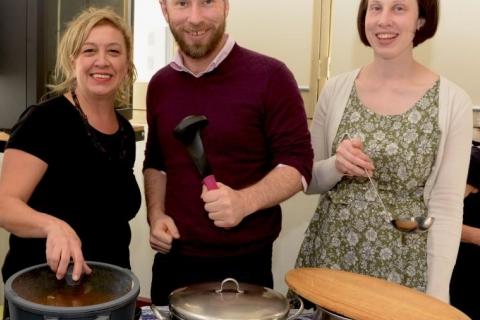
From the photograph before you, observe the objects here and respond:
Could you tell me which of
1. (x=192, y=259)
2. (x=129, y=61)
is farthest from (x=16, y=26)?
(x=192, y=259)

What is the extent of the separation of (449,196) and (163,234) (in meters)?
0.68

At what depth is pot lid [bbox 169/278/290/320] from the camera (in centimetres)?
82

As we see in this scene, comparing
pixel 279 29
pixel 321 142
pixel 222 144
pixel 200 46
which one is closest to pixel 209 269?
pixel 222 144

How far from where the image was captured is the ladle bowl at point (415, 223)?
129 centimetres

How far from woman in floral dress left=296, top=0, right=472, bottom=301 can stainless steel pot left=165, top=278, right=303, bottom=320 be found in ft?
1.62

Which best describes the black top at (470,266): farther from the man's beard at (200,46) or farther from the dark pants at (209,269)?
the man's beard at (200,46)

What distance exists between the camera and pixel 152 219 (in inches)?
54.9

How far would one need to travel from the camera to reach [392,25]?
4.31 feet

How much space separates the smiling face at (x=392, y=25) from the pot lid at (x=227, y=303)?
718 mm

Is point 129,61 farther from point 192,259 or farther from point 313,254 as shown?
point 313,254

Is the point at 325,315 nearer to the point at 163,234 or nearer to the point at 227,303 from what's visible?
the point at 227,303

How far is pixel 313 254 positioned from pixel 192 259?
341 mm

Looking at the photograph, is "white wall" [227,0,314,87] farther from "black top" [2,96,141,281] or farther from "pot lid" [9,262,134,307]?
"pot lid" [9,262,134,307]

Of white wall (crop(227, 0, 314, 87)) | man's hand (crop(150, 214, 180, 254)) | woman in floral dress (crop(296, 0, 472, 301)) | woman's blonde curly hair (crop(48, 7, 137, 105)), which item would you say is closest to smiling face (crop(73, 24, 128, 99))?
woman's blonde curly hair (crop(48, 7, 137, 105))
